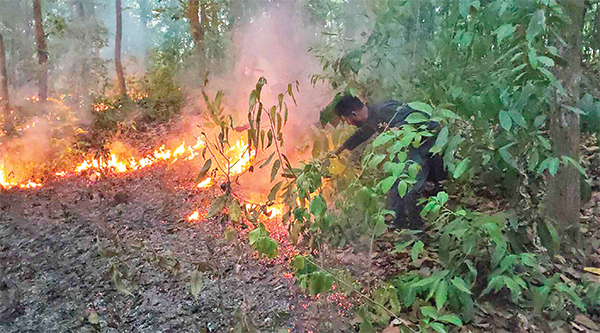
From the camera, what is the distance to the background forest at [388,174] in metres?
2.02

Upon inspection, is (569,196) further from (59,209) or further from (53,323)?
(59,209)

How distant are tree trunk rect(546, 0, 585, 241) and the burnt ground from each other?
157 centimetres

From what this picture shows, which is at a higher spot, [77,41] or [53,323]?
[77,41]

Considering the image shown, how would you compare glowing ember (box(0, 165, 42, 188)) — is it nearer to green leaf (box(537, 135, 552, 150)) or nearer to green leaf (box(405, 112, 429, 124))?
green leaf (box(405, 112, 429, 124))

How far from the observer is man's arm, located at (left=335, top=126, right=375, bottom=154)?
339cm

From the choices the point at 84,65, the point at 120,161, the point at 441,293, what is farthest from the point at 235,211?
the point at 84,65

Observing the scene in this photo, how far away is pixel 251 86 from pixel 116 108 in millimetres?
3513

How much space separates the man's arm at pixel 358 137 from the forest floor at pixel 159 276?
773 mm

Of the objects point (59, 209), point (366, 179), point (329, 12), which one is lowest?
point (366, 179)

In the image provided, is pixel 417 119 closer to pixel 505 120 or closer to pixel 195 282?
pixel 505 120

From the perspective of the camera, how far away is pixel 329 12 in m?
5.59

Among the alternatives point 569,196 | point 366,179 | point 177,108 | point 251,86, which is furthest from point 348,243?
point 177,108

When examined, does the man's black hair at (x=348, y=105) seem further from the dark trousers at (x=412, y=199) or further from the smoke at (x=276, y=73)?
the smoke at (x=276, y=73)

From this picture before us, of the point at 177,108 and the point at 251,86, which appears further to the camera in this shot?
the point at 177,108
